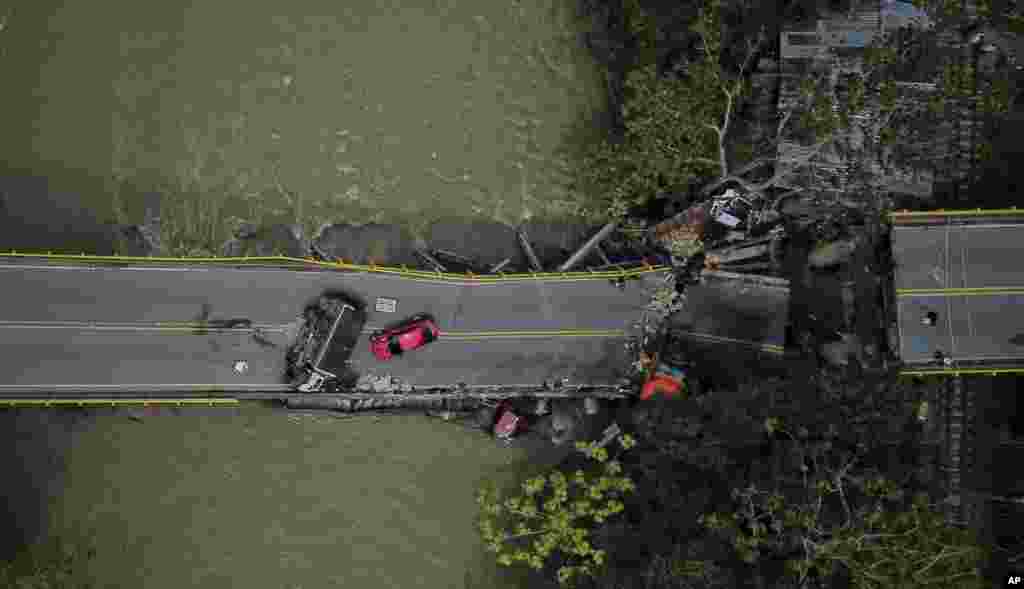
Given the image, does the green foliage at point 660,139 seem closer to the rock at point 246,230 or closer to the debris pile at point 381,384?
the debris pile at point 381,384

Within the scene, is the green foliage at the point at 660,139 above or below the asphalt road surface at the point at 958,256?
above

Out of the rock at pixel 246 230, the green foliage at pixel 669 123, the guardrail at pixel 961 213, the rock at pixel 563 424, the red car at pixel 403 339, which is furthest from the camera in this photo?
the rock at pixel 246 230

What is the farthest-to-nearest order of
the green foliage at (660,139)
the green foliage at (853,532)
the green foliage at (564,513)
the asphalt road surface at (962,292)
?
the green foliage at (660,139)
the green foliage at (564,513)
the asphalt road surface at (962,292)
the green foliage at (853,532)

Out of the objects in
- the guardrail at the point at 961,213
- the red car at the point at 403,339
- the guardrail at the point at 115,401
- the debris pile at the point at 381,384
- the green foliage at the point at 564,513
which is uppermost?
the guardrail at the point at 961,213

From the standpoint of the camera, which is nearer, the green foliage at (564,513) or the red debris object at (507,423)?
the green foliage at (564,513)

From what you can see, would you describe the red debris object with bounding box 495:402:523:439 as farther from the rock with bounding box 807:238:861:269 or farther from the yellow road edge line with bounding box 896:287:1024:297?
the yellow road edge line with bounding box 896:287:1024:297

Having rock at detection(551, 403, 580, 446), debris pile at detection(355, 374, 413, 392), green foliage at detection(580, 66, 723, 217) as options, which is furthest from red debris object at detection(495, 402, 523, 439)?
green foliage at detection(580, 66, 723, 217)

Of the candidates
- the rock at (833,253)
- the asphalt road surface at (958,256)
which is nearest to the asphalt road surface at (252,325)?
the rock at (833,253)

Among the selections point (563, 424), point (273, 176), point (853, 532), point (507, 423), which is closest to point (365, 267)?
point (273, 176)
